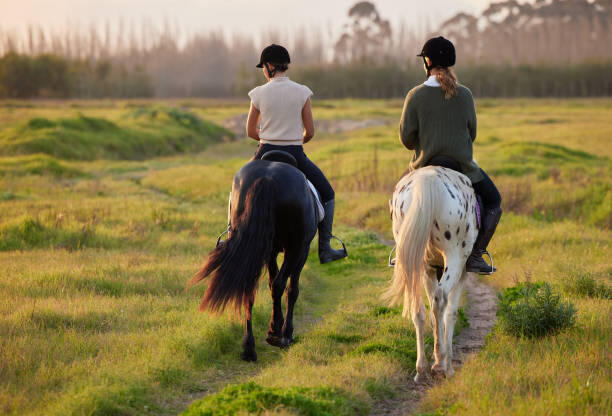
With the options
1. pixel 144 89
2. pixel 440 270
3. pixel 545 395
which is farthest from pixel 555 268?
pixel 144 89

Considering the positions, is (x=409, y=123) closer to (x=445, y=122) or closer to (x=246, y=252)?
(x=445, y=122)

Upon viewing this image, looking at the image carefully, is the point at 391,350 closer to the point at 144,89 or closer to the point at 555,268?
the point at 555,268

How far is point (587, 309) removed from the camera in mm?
6648

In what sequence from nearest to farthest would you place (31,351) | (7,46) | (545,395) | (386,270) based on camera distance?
(545,395) → (31,351) → (386,270) → (7,46)

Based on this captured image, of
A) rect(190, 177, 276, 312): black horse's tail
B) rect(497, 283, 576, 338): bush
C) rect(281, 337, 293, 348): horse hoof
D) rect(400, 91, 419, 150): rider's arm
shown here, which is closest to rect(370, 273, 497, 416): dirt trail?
rect(497, 283, 576, 338): bush

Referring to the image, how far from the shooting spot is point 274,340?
629 cm

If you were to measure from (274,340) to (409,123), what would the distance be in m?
2.58

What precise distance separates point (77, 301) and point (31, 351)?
1.71 meters

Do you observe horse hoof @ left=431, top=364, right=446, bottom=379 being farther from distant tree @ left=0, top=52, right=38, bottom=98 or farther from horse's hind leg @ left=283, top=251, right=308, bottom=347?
distant tree @ left=0, top=52, right=38, bottom=98

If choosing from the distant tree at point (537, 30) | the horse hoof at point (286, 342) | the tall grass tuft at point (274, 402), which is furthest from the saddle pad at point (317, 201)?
Result: the distant tree at point (537, 30)

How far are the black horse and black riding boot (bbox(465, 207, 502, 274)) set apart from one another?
1595mm

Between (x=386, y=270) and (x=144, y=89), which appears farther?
(x=144, y=89)

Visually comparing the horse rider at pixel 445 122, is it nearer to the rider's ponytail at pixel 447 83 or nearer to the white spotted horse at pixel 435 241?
the rider's ponytail at pixel 447 83

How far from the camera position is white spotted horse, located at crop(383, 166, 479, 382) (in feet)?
16.9
